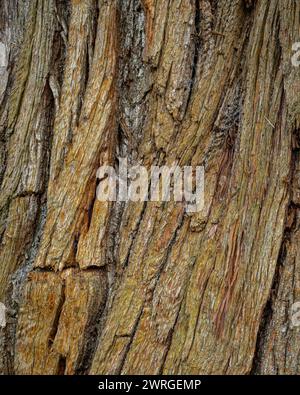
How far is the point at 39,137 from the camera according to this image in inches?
156

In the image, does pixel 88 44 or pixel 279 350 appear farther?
pixel 88 44

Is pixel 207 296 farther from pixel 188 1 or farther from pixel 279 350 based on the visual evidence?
pixel 188 1

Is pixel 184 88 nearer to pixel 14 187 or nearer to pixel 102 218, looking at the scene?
pixel 102 218

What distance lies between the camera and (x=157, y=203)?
140 inches

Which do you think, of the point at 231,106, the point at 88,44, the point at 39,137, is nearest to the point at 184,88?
the point at 231,106

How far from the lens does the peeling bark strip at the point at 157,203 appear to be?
337cm

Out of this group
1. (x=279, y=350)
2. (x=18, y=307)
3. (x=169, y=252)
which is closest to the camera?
(x=279, y=350)

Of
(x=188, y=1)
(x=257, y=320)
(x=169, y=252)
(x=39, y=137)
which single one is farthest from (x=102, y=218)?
(x=188, y=1)

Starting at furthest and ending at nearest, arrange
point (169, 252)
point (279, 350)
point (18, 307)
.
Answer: point (18, 307) < point (169, 252) < point (279, 350)

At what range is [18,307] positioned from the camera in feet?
12.3

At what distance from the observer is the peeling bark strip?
3.37 meters

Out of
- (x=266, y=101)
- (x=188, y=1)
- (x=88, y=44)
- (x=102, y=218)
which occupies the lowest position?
(x=102, y=218)

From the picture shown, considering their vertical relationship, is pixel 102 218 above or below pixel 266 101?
below

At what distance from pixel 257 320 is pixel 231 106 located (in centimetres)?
115
